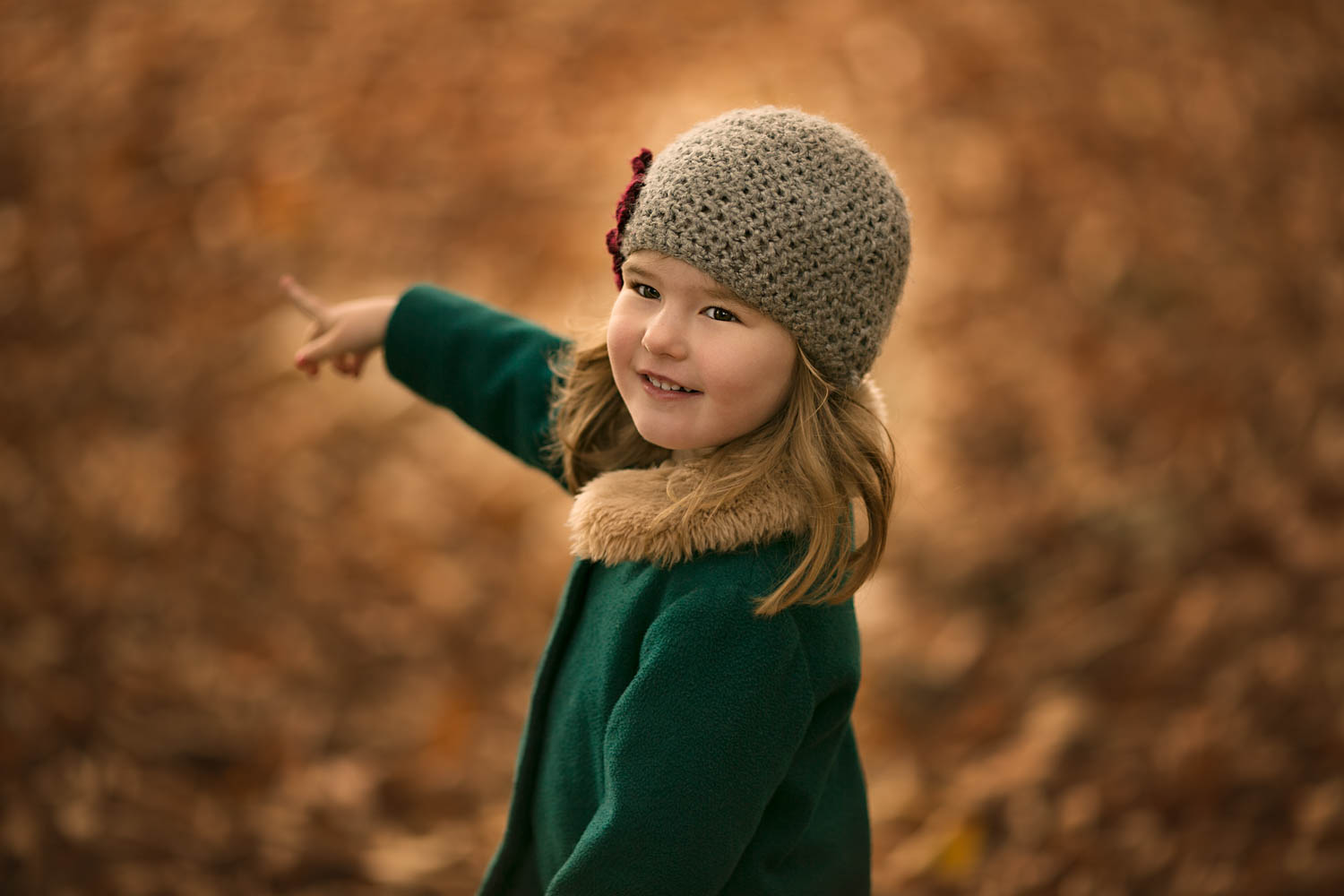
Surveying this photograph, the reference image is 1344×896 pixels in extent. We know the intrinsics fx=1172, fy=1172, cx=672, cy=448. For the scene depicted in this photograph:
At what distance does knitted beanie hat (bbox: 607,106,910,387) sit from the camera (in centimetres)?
108

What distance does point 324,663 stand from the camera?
254cm

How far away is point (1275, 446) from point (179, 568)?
2.69m

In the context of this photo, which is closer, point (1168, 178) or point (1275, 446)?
point (1275, 446)

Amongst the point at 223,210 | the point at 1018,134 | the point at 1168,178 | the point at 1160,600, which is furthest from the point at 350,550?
the point at 1168,178

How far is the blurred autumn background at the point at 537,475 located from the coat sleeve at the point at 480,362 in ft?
2.70

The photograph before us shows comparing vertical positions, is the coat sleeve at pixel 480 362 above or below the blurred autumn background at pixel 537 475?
below

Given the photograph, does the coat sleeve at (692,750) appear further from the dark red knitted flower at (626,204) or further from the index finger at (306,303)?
the index finger at (306,303)

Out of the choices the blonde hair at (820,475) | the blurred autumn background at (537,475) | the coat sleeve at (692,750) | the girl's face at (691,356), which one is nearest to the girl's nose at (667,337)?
the girl's face at (691,356)

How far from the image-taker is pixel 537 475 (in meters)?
2.91

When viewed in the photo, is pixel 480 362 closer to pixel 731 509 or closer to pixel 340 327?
pixel 340 327

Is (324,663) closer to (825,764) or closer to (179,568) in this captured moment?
(179,568)

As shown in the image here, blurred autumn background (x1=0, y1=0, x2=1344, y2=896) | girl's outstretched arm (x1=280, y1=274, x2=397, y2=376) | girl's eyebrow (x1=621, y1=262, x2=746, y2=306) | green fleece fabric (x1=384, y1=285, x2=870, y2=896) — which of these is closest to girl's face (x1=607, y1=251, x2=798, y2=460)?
girl's eyebrow (x1=621, y1=262, x2=746, y2=306)

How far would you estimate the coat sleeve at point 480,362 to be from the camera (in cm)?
142

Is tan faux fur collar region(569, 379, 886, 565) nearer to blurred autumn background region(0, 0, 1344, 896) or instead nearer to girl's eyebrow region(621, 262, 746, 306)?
girl's eyebrow region(621, 262, 746, 306)
